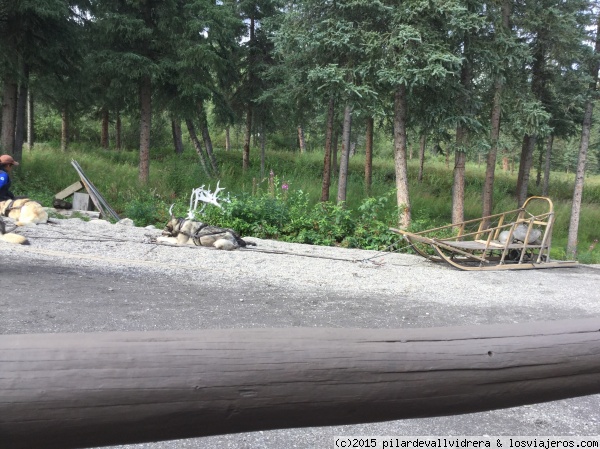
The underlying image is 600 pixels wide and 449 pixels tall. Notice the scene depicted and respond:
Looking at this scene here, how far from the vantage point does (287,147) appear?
38.6 meters

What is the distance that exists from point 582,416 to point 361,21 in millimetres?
12602

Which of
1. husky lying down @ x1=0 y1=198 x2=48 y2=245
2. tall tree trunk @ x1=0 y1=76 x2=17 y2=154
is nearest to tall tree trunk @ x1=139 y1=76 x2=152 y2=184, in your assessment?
tall tree trunk @ x1=0 y1=76 x2=17 y2=154

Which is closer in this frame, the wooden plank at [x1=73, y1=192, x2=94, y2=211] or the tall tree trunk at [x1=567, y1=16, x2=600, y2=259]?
the wooden plank at [x1=73, y1=192, x2=94, y2=211]

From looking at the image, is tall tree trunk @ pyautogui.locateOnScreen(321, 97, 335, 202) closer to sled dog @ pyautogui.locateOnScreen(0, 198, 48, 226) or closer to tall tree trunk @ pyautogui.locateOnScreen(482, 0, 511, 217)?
tall tree trunk @ pyautogui.locateOnScreen(482, 0, 511, 217)

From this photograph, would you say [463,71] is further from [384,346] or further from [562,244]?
[384,346]

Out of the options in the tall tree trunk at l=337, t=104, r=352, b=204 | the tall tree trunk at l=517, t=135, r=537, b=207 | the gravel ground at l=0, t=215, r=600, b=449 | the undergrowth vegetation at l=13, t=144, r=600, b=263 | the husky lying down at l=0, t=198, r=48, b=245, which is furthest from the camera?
the tall tree trunk at l=517, t=135, r=537, b=207

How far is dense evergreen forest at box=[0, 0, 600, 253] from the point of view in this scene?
13242mm

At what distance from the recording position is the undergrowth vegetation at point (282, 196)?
12992mm

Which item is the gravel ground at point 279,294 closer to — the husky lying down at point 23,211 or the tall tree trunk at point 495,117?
the husky lying down at point 23,211

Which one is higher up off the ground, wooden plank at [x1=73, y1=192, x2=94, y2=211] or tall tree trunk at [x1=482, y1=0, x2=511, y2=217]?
tall tree trunk at [x1=482, y1=0, x2=511, y2=217]

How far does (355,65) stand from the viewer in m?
14.4

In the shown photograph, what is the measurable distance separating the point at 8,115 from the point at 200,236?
412 inches

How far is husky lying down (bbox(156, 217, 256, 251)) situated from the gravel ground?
1.17 feet

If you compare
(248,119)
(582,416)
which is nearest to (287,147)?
(248,119)
